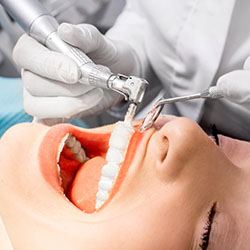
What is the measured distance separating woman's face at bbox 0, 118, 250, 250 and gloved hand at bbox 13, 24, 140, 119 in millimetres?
227

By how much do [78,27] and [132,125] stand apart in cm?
32

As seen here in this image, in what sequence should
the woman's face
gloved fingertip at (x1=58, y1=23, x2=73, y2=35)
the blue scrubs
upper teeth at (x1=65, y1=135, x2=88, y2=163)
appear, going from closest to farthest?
the woman's face, upper teeth at (x1=65, y1=135, x2=88, y2=163), gloved fingertip at (x1=58, y1=23, x2=73, y2=35), the blue scrubs

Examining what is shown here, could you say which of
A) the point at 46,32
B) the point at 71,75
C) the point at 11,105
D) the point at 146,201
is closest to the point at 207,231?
the point at 146,201

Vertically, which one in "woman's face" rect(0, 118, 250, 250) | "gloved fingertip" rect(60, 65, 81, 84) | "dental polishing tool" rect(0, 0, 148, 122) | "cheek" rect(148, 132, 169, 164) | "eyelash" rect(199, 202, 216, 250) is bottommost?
"eyelash" rect(199, 202, 216, 250)

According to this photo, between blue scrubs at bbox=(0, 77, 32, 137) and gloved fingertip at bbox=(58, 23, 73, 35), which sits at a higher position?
gloved fingertip at bbox=(58, 23, 73, 35)

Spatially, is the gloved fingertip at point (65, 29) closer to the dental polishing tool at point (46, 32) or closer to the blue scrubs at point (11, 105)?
the dental polishing tool at point (46, 32)

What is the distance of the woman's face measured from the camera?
888 millimetres

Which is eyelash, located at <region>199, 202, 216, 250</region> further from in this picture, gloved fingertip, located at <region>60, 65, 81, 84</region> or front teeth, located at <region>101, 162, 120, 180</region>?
gloved fingertip, located at <region>60, 65, 81, 84</region>

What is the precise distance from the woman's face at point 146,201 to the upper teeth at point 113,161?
2 cm

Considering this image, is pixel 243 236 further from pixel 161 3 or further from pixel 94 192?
pixel 161 3

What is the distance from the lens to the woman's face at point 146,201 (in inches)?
34.9

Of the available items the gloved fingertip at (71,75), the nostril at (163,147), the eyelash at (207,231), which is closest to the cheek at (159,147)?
the nostril at (163,147)

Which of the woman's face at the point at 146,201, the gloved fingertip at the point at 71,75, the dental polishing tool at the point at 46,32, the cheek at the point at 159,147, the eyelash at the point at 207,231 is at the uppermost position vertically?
the dental polishing tool at the point at 46,32

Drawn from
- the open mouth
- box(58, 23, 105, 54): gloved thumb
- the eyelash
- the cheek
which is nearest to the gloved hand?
box(58, 23, 105, 54): gloved thumb
